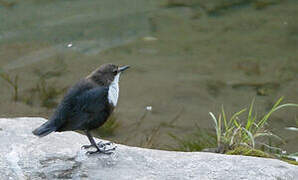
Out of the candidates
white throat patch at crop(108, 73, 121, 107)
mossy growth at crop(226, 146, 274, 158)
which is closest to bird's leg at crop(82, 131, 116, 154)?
white throat patch at crop(108, 73, 121, 107)

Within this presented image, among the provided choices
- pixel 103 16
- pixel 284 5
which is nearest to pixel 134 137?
pixel 103 16

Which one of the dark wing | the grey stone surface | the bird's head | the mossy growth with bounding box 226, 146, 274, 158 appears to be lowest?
the mossy growth with bounding box 226, 146, 274, 158

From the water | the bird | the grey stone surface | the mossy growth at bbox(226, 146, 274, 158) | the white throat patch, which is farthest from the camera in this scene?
the water

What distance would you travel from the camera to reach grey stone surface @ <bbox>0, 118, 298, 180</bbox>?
12.2 ft

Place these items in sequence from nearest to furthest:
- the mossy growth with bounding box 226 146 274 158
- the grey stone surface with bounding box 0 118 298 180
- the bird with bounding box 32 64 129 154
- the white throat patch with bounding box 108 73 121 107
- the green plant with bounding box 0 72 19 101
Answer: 1. the grey stone surface with bounding box 0 118 298 180
2. the bird with bounding box 32 64 129 154
3. the white throat patch with bounding box 108 73 121 107
4. the mossy growth with bounding box 226 146 274 158
5. the green plant with bounding box 0 72 19 101

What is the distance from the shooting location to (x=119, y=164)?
154 inches

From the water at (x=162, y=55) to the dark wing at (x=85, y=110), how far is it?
1.92 m

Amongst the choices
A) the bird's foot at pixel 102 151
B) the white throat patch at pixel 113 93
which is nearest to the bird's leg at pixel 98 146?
the bird's foot at pixel 102 151

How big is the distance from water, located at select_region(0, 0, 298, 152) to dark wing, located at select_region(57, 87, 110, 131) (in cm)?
192

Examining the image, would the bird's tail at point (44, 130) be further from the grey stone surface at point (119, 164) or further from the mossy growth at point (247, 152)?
the mossy growth at point (247, 152)

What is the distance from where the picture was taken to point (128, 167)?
3855mm

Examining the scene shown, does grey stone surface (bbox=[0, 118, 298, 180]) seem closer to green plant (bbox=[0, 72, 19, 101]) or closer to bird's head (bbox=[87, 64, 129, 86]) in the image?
bird's head (bbox=[87, 64, 129, 86])

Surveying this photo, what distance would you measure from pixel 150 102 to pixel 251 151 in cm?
195

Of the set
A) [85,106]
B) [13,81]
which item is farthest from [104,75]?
[13,81]
